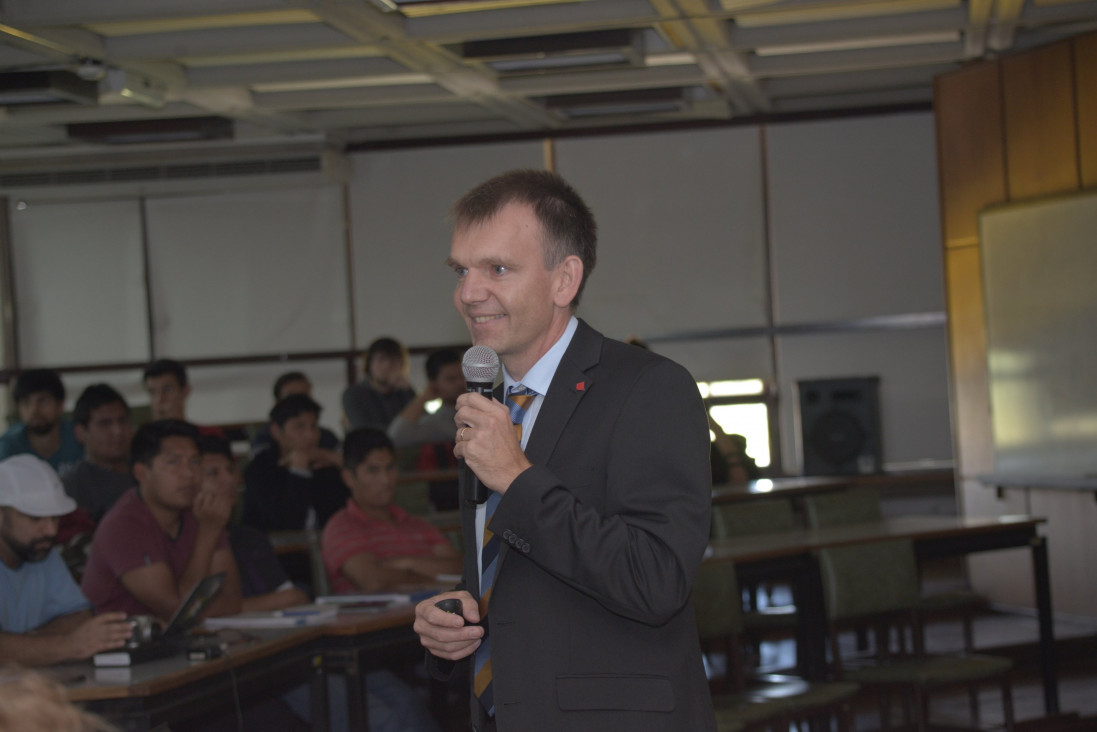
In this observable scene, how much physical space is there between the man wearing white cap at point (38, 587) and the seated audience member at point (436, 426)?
11.8 feet

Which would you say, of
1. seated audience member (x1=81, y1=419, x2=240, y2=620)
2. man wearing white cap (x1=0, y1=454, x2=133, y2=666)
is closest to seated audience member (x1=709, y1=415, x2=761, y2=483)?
seated audience member (x1=81, y1=419, x2=240, y2=620)

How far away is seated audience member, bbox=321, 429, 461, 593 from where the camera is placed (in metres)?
4.50

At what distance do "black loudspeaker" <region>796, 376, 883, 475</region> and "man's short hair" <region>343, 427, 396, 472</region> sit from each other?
4.90 m

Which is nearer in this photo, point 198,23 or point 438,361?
point 198,23

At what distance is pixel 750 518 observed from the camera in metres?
5.62

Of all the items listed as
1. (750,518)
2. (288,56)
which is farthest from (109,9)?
(750,518)

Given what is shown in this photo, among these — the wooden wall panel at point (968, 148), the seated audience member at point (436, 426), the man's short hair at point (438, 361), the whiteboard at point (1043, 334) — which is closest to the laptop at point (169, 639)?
the seated audience member at point (436, 426)

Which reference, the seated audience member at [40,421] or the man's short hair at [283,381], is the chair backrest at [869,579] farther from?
the man's short hair at [283,381]

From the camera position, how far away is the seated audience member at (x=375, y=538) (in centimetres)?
450

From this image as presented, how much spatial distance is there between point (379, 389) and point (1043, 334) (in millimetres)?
4057

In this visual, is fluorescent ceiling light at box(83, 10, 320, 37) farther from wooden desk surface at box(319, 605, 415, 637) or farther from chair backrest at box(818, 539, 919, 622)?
chair backrest at box(818, 539, 919, 622)

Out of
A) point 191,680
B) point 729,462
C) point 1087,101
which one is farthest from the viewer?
point 729,462

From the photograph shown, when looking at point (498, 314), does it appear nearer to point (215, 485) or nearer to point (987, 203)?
point (215, 485)

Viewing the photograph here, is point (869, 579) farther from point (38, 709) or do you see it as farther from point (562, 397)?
point (38, 709)
